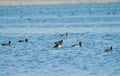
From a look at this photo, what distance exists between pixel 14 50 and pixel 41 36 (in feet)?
35.3

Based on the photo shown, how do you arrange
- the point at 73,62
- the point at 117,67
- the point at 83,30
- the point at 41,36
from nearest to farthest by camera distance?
1. the point at 117,67
2. the point at 73,62
3. the point at 41,36
4. the point at 83,30

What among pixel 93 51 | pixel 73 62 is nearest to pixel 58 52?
pixel 93 51

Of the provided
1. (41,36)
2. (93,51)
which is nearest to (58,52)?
(93,51)

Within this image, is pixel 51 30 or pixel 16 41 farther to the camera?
pixel 51 30

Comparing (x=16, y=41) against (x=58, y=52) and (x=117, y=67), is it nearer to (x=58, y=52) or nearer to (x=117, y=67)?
(x=58, y=52)

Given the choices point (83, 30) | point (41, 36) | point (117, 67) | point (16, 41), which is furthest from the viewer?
point (83, 30)

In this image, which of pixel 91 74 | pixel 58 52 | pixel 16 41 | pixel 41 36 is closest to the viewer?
pixel 91 74

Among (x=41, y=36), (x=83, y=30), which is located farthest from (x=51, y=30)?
(x=41, y=36)

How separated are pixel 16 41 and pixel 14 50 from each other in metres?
6.96

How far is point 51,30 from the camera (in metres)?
60.5

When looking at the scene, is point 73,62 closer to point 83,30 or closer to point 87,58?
point 87,58

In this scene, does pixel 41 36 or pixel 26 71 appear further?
pixel 41 36

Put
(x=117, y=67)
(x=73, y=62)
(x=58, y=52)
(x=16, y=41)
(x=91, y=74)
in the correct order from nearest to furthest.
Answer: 1. (x=91, y=74)
2. (x=117, y=67)
3. (x=73, y=62)
4. (x=58, y=52)
5. (x=16, y=41)

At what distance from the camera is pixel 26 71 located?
33375 mm
